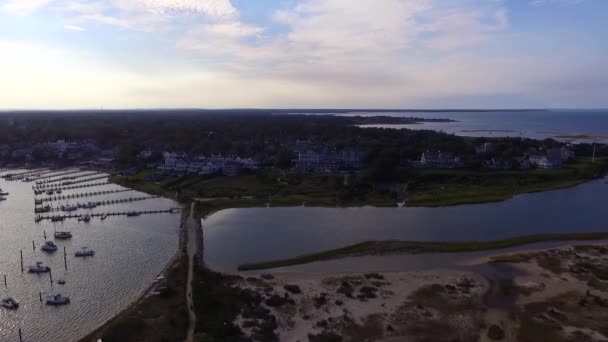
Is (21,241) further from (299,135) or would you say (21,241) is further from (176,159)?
(299,135)

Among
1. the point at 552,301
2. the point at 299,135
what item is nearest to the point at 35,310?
the point at 552,301

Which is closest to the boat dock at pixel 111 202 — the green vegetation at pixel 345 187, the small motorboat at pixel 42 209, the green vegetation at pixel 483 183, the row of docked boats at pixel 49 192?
the small motorboat at pixel 42 209

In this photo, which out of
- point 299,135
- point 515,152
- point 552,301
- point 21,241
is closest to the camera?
point 552,301

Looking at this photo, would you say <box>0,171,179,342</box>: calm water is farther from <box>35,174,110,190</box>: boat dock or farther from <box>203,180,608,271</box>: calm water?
<box>35,174,110,190</box>: boat dock

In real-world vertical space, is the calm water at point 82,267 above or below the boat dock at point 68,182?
below

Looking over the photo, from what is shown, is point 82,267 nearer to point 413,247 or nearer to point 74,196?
point 413,247

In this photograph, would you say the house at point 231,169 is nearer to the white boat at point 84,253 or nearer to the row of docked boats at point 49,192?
the row of docked boats at point 49,192

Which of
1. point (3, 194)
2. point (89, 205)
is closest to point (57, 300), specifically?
point (89, 205)
